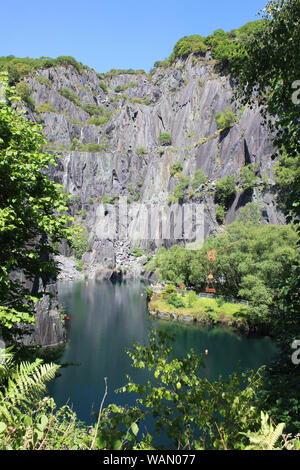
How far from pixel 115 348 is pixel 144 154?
285 ft

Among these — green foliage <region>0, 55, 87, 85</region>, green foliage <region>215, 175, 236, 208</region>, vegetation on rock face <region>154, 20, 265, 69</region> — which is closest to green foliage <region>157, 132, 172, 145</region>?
vegetation on rock face <region>154, 20, 265, 69</region>

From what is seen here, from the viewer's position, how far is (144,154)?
347 ft

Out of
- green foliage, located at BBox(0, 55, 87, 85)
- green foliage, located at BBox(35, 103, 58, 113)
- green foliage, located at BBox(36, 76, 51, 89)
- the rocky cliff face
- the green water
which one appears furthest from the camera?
green foliage, located at BBox(36, 76, 51, 89)

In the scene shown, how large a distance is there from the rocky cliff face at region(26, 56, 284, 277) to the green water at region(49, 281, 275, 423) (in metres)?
31.9

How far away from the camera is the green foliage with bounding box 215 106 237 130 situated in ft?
231

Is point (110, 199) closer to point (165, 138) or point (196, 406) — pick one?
point (165, 138)

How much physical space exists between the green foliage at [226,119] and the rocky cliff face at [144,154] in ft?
4.12

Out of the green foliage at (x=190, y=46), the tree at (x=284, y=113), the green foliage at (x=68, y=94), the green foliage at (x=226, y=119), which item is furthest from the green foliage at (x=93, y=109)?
the tree at (x=284, y=113)

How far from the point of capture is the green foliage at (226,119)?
231 feet

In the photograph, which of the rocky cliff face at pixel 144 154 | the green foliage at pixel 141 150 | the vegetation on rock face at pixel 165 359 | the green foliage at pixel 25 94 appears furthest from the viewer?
the green foliage at pixel 141 150

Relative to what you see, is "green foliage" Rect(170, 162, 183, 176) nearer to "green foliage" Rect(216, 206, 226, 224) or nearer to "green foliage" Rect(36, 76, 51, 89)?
"green foliage" Rect(216, 206, 226, 224)

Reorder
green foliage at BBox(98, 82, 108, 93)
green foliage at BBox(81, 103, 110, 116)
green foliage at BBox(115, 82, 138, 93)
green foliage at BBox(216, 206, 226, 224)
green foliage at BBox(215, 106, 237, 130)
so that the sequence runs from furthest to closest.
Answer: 1. green foliage at BBox(98, 82, 108, 93)
2. green foliage at BBox(115, 82, 138, 93)
3. green foliage at BBox(81, 103, 110, 116)
4. green foliage at BBox(215, 106, 237, 130)
5. green foliage at BBox(216, 206, 226, 224)

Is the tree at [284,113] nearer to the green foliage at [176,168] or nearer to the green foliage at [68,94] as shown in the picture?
the green foliage at [176,168]
